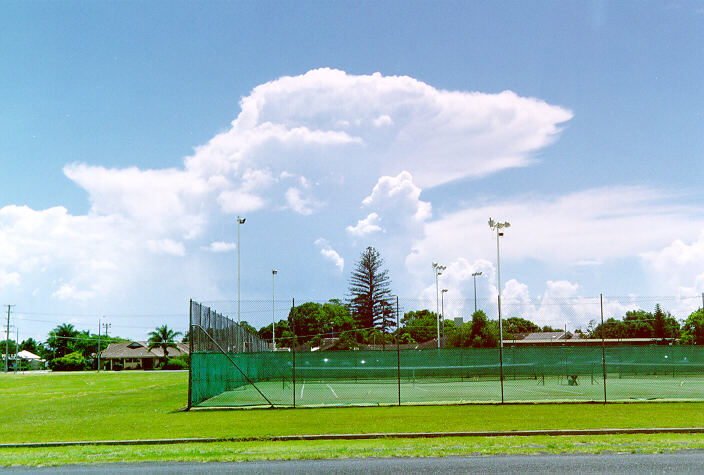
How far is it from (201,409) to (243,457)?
33.5 ft

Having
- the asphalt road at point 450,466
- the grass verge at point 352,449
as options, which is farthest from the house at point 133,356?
the asphalt road at point 450,466

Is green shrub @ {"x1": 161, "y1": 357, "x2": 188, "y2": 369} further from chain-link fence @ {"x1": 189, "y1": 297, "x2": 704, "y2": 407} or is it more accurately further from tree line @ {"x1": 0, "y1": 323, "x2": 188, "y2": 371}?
chain-link fence @ {"x1": 189, "y1": 297, "x2": 704, "y2": 407}

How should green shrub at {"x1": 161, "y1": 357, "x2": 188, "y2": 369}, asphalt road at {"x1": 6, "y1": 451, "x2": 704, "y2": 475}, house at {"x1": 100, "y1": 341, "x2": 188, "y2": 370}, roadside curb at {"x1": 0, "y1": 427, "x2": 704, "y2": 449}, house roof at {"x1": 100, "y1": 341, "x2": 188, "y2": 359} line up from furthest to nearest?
house roof at {"x1": 100, "y1": 341, "x2": 188, "y2": 359} < house at {"x1": 100, "y1": 341, "x2": 188, "y2": 370} < green shrub at {"x1": 161, "y1": 357, "x2": 188, "y2": 369} < roadside curb at {"x1": 0, "y1": 427, "x2": 704, "y2": 449} < asphalt road at {"x1": 6, "y1": 451, "x2": 704, "y2": 475}

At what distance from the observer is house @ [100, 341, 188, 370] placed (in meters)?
118

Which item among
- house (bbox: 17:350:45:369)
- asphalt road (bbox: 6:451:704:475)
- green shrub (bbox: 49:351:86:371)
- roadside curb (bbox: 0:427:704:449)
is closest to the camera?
asphalt road (bbox: 6:451:704:475)

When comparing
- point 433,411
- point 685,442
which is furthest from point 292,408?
point 685,442

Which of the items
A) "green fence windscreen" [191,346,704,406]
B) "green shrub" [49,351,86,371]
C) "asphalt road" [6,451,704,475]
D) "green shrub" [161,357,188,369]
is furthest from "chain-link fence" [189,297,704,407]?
"green shrub" [49,351,86,371]

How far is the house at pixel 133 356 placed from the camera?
118 m

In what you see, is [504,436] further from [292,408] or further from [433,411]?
[292,408]

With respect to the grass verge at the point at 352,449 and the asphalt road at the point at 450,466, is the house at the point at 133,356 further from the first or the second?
the asphalt road at the point at 450,466

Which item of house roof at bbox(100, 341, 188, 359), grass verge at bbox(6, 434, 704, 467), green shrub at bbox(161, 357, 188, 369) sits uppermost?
grass verge at bbox(6, 434, 704, 467)

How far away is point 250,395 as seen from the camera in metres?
28.3

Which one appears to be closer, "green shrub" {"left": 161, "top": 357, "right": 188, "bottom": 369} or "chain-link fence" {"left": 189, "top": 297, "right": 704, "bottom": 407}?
"chain-link fence" {"left": 189, "top": 297, "right": 704, "bottom": 407}

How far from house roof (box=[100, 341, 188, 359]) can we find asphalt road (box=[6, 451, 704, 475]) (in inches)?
4311
